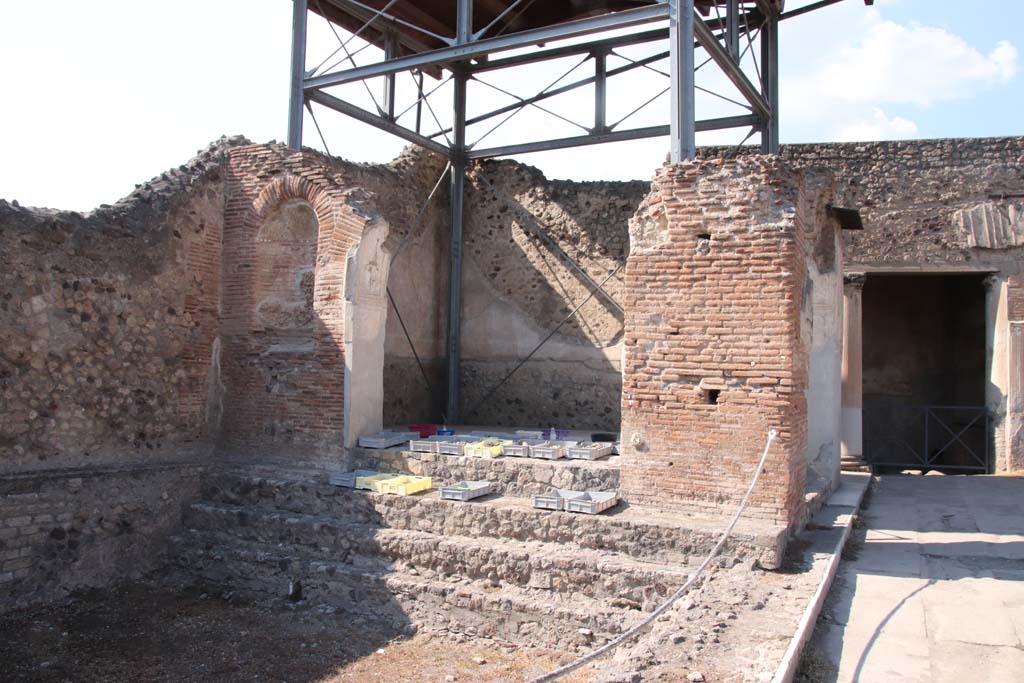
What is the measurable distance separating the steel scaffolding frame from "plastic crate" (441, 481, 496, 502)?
3.23 meters

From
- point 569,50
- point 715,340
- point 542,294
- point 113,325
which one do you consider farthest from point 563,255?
point 113,325

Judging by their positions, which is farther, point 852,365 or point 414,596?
point 852,365

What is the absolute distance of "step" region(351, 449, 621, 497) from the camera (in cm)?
655

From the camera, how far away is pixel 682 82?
716 cm

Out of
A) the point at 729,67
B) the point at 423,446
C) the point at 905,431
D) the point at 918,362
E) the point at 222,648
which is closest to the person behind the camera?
the point at 222,648

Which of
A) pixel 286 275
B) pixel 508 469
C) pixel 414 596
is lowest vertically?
pixel 414 596

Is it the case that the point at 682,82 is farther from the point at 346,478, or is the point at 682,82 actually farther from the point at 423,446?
the point at 346,478

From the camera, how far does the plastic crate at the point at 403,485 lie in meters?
6.79

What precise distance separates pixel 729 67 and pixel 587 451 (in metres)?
4.32

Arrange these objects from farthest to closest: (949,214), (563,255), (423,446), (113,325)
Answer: (949,214), (563,255), (423,446), (113,325)

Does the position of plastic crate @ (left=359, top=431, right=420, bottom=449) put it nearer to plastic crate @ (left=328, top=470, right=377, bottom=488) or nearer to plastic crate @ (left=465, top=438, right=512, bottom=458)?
plastic crate @ (left=328, top=470, right=377, bottom=488)

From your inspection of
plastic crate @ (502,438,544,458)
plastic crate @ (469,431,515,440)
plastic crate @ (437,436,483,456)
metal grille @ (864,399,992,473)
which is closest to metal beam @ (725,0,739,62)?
plastic crate @ (469,431,515,440)

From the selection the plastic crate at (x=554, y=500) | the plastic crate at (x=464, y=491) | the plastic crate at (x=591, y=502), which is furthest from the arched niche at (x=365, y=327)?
the plastic crate at (x=591, y=502)

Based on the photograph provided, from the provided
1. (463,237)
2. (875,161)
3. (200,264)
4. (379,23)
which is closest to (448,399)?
(463,237)
